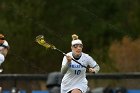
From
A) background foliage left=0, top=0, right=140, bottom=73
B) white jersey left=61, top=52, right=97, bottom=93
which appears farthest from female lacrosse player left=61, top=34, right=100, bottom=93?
background foliage left=0, top=0, right=140, bottom=73

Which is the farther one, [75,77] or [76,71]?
[75,77]

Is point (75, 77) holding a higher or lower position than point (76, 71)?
lower

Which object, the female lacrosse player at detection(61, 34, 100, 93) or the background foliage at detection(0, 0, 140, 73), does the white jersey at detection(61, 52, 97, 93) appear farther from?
the background foliage at detection(0, 0, 140, 73)

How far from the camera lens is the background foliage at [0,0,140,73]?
147 feet

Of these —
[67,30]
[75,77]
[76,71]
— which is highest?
[67,30]

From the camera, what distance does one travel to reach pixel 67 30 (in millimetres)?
51750

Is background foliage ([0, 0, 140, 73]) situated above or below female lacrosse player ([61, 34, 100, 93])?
above

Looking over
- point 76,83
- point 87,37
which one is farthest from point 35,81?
point 87,37

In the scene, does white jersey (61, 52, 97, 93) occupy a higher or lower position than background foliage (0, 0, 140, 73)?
lower

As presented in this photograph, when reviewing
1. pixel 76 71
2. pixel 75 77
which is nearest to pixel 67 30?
pixel 75 77

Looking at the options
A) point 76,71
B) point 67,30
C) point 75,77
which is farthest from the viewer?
point 67,30

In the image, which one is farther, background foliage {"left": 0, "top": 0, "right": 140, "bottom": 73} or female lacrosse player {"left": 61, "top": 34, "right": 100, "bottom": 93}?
background foliage {"left": 0, "top": 0, "right": 140, "bottom": 73}

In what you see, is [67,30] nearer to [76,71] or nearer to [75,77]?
[75,77]

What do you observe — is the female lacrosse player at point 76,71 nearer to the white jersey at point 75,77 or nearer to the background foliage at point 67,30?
the white jersey at point 75,77
